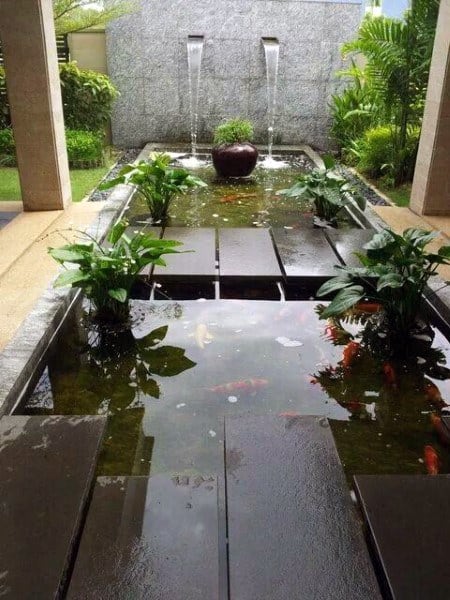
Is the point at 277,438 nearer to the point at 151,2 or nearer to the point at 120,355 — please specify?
the point at 120,355

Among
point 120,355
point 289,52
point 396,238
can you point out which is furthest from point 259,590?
point 289,52

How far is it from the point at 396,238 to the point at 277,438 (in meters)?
1.51

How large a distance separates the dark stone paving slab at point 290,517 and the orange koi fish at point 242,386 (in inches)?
14.6

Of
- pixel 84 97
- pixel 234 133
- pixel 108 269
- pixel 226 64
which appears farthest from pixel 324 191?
pixel 226 64

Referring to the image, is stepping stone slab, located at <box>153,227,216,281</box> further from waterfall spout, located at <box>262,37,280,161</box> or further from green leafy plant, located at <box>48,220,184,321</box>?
waterfall spout, located at <box>262,37,280,161</box>

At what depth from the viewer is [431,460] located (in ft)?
7.06

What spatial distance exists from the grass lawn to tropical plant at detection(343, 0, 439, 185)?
397cm

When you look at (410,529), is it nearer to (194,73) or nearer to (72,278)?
(72,278)

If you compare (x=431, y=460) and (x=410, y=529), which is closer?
(x=410, y=529)

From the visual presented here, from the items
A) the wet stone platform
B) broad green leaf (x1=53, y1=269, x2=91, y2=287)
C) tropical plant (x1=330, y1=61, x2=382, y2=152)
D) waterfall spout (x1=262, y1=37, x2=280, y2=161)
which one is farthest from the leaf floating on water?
waterfall spout (x1=262, y1=37, x2=280, y2=161)

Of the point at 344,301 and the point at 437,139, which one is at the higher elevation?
the point at 437,139

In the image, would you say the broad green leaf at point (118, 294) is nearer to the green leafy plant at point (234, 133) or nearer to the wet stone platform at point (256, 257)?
the wet stone platform at point (256, 257)

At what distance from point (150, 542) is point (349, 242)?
133 inches

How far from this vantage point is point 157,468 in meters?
2.11
